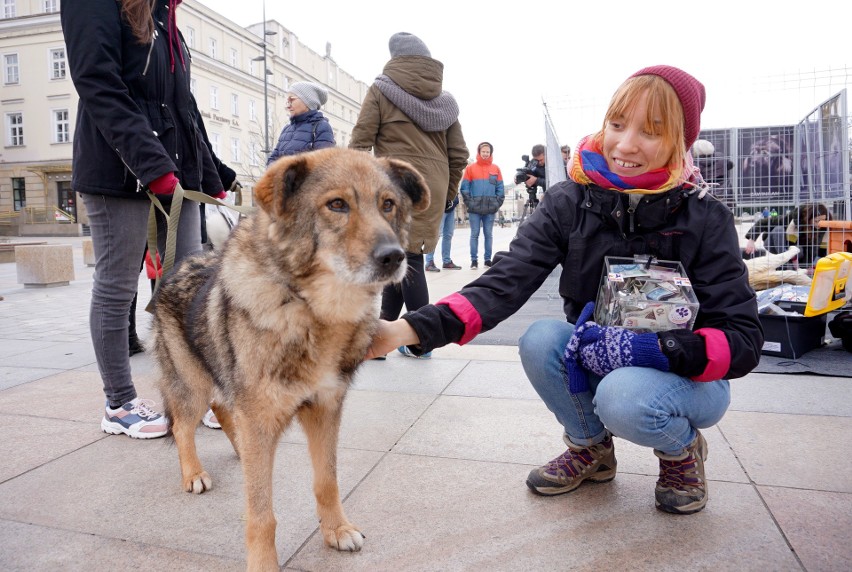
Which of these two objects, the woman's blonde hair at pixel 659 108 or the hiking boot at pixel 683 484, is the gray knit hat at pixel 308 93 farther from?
the hiking boot at pixel 683 484

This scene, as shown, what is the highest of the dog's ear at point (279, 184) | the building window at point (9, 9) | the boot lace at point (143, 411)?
the building window at point (9, 9)

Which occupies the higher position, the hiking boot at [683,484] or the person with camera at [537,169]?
the person with camera at [537,169]

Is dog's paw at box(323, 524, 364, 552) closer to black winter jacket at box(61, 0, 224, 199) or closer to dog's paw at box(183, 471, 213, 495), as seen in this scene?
dog's paw at box(183, 471, 213, 495)

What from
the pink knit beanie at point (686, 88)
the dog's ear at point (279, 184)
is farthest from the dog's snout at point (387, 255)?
the pink knit beanie at point (686, 88)

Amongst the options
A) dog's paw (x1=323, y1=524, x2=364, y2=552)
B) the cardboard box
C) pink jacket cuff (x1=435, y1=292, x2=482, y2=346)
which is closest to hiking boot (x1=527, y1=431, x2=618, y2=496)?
pink jacket cuff (x1=435, y1=292, x2=482, y2=346)

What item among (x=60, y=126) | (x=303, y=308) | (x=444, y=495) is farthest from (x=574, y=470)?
(x=60, y=126)

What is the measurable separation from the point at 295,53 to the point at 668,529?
64456mm

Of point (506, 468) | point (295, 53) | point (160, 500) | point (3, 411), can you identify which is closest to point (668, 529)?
point (506, 468)

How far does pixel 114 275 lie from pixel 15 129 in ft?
168

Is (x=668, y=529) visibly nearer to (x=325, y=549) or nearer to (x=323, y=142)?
(x=325, y=549)

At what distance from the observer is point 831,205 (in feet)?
21.7

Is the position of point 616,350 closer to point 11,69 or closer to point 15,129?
point 15,129

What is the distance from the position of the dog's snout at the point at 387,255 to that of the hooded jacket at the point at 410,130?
2.84 meters

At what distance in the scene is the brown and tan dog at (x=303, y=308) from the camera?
80.7 inches
